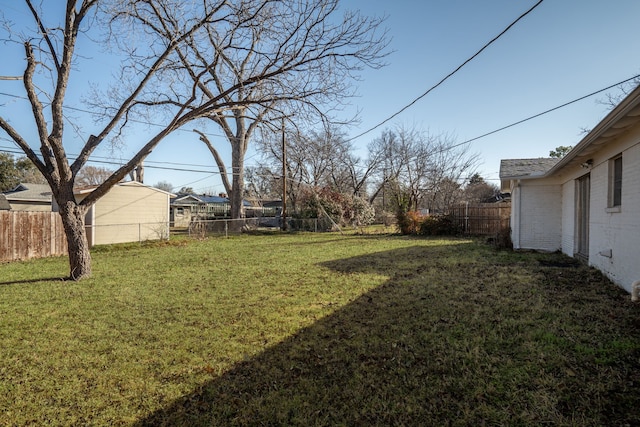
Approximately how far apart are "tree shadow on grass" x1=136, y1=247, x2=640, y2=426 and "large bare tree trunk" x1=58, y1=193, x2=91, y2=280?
19.2 feet

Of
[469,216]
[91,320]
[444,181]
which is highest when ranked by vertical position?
[444,181]

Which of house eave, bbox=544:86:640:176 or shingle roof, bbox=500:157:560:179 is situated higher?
shingle roof, bbox=500:157:560:179

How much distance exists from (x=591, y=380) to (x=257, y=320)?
11.4ft

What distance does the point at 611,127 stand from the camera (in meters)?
4.91

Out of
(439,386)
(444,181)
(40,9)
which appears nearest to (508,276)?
(439,386)

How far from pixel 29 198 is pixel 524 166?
2931 cm

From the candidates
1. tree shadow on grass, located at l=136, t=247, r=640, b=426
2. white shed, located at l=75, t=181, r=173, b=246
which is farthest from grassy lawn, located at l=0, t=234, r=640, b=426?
white shed, located at l=75, t=181, r=173, b=246

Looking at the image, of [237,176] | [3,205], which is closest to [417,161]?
[237,176]

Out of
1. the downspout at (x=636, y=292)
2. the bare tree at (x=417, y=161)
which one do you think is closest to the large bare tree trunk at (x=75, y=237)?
the downspout at (x=636, y=292)

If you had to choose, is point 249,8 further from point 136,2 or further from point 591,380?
point 591,380

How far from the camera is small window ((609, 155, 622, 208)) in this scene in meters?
5.68

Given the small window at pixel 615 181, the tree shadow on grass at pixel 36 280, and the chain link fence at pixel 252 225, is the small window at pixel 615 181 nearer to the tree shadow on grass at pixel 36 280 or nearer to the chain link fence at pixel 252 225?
the tree shadow on grass at pixel 36 280

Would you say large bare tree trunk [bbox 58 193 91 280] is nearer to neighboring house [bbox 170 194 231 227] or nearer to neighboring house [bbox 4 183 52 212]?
neighboring house [bbox 4 183 52 212]

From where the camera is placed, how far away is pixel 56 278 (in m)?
7.25
